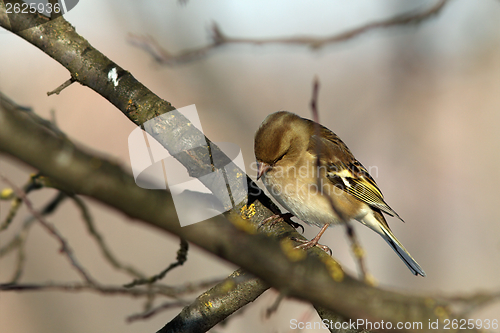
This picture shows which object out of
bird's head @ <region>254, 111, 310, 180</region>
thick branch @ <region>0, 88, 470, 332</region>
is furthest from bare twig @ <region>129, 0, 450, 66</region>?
thick branch @ <region>0, 88, 470, 332</region>

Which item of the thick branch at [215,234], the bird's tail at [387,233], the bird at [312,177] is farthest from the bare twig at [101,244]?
the bird's tail at [387,233]

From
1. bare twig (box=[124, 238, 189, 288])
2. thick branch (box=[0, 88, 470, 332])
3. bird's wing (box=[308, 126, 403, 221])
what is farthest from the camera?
bird's wing (box=[308, 126, 403, 221])

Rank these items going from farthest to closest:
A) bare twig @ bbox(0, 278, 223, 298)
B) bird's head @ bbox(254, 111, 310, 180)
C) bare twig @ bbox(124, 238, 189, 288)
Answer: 1. bird's head @ bbox(254, 111, 310, 180)
2. bare twig @ bbox(124, 238, 189, 288)
3. bare twig @ bbox(0, 278, 223, 298)

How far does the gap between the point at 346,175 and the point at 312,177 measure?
1.34 ft

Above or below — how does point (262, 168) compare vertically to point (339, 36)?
below

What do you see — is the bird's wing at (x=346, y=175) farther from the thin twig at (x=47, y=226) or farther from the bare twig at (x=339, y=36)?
the thin twig at (x=47, y=226)

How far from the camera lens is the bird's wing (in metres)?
2.88

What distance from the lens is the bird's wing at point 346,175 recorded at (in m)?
2.88

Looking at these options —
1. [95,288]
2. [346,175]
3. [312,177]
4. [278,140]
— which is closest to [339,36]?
[278,140]

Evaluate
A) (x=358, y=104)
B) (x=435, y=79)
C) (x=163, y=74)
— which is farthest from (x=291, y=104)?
(x=435, y=79)

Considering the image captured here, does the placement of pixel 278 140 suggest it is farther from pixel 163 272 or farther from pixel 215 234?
pixel 215 234

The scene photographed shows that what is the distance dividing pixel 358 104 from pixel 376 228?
3.51 metres

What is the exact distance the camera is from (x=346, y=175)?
2.96m

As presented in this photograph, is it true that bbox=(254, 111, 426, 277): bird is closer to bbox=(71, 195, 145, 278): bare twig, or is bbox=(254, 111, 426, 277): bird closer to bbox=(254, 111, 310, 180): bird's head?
bbox=(254, 111, 310, 180): bird's head
